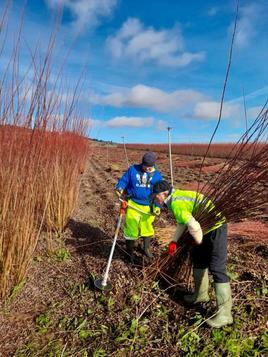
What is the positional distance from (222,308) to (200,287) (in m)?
0.29

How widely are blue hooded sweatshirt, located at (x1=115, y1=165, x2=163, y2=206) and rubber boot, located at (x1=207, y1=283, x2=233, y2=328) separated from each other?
1.71 metres

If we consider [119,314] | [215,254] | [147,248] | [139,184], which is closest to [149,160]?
[139,184]

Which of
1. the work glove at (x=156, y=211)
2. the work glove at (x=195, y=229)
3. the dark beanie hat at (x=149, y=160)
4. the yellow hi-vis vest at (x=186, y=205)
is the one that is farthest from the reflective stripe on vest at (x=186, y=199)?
the dark beanie hat at (x=149, y=160)

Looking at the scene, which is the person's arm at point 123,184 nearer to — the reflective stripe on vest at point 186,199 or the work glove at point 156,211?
the work glove at point 156,211

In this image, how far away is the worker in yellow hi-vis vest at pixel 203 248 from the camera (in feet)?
8.02

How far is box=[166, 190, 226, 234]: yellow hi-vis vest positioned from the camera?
2.50 meters

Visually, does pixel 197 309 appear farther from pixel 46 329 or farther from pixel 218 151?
pixel 218 151

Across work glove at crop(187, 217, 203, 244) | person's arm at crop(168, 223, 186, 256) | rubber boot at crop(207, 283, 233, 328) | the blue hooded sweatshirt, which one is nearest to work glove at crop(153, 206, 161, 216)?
the blue hooded sweatshirt

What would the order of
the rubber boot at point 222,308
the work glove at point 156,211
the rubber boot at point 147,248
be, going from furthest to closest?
the rubber boot at point 147,248
the work glove at point 156,211
the rubber boot at point 222,308

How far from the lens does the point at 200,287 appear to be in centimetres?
269

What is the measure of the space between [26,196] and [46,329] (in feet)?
3.26

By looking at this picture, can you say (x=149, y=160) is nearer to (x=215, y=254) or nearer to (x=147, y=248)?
(x=147, y=248)

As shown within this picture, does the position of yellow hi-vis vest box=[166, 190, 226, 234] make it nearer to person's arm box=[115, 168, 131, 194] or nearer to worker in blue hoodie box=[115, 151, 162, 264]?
worker in blue hoodie box=[115, 151, 162, 264]

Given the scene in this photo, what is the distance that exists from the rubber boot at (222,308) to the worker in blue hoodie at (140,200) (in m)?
1.38
